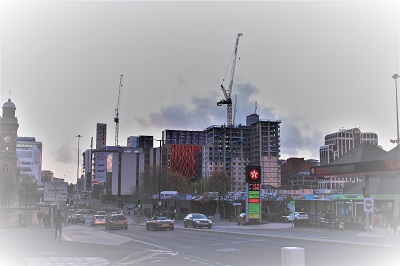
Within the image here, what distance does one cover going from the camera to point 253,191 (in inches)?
1921

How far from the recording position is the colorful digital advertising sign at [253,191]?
48.9 metres

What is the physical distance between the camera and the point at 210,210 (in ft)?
324

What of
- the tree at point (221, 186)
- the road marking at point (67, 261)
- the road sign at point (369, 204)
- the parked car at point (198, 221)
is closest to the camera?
the road marking at point (67, 261)

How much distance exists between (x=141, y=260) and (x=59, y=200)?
27.0 meters

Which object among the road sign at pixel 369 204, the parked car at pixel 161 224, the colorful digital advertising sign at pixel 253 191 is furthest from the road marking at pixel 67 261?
the colorful digital advertising sign at pixel 253 191

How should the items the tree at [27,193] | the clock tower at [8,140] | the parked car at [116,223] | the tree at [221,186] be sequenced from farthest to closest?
the tree at [27,193] < the clock tower at [8,140] < the tree at [221,186] < the parked car at [116,223]

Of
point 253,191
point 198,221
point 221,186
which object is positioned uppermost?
point 221,186

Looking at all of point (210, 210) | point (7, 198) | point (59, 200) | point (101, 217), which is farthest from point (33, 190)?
point (59, 200)

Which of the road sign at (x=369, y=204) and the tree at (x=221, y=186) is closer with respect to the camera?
the road sign at (x=369, y=204)

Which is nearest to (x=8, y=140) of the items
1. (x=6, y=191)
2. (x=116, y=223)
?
(x=6, y=191)

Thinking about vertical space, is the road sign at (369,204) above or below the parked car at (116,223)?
above

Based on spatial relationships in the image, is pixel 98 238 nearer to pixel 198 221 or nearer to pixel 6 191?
pixel 198 221

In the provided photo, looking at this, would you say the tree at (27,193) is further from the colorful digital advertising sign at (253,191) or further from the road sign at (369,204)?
the road sign at (369,204)

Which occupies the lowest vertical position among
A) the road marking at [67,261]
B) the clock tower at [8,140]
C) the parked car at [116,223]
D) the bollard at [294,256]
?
the parked car at [116,223]
